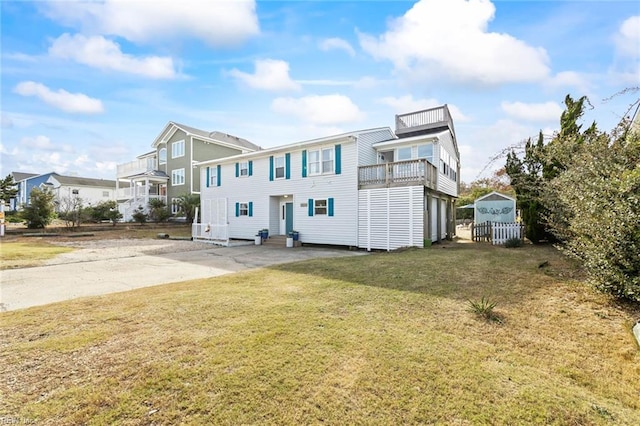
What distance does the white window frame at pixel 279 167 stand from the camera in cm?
1746

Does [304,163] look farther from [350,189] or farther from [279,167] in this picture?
[350,189]

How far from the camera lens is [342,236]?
1518cm

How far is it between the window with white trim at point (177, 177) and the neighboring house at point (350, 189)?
10151 millimetres

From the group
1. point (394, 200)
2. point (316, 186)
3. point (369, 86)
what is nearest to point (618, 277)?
point (394, 200)

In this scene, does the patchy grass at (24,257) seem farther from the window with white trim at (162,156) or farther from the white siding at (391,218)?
the window with white trim at (162,156)

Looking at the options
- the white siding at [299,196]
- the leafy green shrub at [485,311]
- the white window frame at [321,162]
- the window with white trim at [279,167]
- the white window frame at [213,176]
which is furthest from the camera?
the white window frame at [213,176]

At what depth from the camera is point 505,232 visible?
47.6 ft

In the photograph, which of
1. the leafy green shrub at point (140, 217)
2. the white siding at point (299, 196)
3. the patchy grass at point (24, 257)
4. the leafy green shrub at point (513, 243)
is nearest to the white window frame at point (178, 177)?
the leafy green shrub at point (140, 217)

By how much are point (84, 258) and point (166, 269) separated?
4.63 meters

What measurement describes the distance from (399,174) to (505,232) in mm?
6086

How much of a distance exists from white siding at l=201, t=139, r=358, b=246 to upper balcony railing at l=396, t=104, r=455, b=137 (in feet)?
25.9

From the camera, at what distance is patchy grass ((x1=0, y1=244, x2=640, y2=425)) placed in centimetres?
254

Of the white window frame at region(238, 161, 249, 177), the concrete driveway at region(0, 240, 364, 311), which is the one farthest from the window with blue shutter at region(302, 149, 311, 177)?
the concrete driveway at region(0, 240, 364, 311)

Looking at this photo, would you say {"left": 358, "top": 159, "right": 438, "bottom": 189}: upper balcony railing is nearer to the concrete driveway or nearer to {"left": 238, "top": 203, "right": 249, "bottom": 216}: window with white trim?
the concrete driveway
